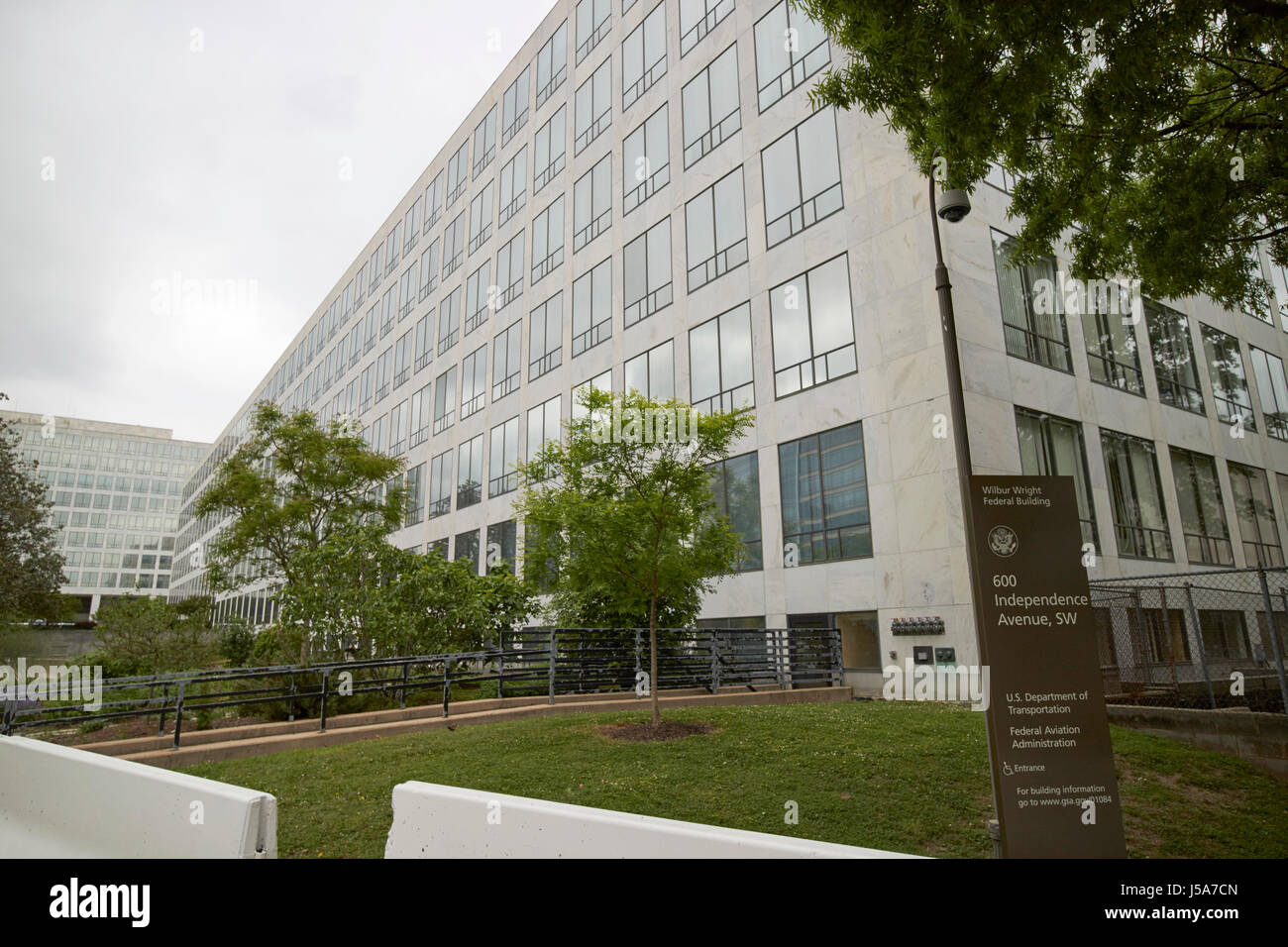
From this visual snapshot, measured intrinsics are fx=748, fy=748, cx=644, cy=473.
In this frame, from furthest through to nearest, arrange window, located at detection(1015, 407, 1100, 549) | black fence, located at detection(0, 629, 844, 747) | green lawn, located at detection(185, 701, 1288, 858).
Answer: window, located at detection(1015, 407, 1100, 549) → black fence, located at detection(0, 629, 844, 747) → green lawn, located at detection(185, 701, 1288, 858)

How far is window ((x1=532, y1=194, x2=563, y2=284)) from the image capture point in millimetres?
31109

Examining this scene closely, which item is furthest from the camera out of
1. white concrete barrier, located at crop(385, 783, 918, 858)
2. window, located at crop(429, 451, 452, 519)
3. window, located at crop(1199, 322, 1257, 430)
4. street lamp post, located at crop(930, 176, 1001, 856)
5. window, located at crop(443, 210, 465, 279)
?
window, located at crop(443, 210, 465, 279)

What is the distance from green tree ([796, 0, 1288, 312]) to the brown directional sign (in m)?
4.34

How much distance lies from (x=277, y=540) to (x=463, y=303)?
53.4 ft

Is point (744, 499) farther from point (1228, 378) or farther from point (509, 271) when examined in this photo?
point (509, 271)

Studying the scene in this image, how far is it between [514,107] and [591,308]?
15406 millimetres

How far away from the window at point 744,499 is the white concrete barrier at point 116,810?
1589cm

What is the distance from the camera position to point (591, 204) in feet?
95.7

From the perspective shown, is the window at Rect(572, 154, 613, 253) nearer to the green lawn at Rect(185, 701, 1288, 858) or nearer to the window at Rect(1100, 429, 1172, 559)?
the window at Rect(1100, 429, 1172, 559)

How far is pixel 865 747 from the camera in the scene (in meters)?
9.63

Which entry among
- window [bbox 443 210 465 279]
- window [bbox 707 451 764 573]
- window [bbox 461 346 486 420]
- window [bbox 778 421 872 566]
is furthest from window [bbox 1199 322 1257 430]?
window [bbox 443 210 465 279]

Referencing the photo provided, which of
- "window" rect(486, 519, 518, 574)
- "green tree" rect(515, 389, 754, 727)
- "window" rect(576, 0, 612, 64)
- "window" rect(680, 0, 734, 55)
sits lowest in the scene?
"green tree" rect(515, 389, 754, 727)
